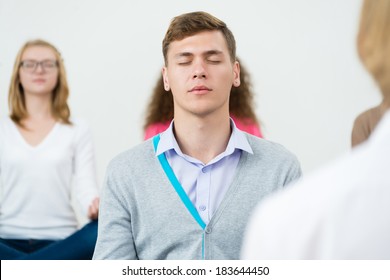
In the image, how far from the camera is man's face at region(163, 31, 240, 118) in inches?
62.7

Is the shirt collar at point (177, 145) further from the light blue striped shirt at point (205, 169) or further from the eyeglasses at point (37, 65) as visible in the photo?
the eyeglasses at point (37, 65)

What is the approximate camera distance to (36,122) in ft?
8.23

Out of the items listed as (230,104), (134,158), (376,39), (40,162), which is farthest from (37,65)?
(376,39)

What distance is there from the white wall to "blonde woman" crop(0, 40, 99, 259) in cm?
17

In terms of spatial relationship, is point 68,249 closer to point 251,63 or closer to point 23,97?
point 23,97

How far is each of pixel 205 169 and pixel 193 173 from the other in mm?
32

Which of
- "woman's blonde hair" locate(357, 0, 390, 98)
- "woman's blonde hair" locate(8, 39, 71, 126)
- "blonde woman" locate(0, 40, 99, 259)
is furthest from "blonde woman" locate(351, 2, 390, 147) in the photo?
"woman's blonde hair" locate(8, 39, 71, 126)

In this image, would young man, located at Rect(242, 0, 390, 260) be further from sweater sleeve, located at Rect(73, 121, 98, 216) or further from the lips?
sweater sleeve, located at Rect(73, 121, 98, 216)

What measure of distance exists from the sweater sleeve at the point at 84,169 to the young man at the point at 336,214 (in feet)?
5.90

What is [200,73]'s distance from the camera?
1.60 m

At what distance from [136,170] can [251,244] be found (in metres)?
1.05
